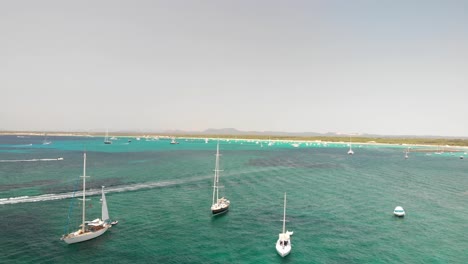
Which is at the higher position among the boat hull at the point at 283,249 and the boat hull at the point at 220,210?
the boat hull at the point at 220,210

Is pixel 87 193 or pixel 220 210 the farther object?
pixel 87 193

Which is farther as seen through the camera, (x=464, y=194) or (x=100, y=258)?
(x=464, y=194)

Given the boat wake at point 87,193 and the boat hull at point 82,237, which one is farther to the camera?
the boat wake at point 87,193

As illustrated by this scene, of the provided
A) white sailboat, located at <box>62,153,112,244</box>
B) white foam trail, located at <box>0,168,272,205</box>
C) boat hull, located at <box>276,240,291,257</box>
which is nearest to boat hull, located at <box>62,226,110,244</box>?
white sailboat, located at <box>62,153,112,244</box>

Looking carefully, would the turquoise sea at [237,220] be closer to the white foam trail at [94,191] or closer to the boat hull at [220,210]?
the white foam trail at [94,191]

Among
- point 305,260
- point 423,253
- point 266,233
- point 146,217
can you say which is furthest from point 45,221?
point 423,253

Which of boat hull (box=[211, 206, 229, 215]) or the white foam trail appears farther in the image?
the white foam trail

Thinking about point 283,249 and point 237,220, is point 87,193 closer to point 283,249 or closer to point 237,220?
point 237,220

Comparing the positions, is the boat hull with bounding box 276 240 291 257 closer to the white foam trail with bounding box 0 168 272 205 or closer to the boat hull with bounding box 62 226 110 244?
the boat hull with bounding box 62 226 110 244

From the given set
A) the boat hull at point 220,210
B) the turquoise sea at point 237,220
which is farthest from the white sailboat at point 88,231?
the boat hull at point 220,210

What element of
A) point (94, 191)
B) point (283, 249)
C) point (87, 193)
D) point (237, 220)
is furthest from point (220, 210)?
point (94, 191)

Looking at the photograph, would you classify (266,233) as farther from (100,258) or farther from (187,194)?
(187,194)
